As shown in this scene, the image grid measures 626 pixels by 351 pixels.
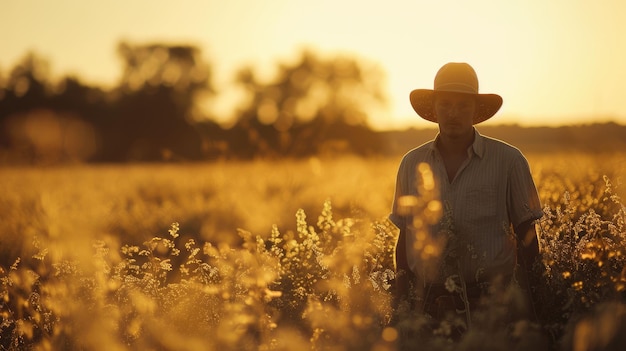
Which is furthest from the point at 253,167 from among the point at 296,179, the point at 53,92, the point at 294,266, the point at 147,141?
the point at 53,92

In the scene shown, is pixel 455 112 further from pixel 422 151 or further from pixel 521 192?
pixel 521 192

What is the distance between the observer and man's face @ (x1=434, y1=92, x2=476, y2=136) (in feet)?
16.1

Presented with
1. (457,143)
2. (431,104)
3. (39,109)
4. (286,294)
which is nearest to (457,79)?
(457,143)

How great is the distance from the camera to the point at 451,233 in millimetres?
4414

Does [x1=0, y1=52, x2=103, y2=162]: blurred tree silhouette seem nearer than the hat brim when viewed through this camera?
No

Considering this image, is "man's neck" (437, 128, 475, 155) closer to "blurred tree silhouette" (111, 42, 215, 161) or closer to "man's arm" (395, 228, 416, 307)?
"man's arm" (395, 228, 416, 307)

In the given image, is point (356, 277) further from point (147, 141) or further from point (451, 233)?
point (147, 141)

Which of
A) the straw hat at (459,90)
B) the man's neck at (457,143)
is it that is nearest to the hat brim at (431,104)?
the straw hat at (459,90)

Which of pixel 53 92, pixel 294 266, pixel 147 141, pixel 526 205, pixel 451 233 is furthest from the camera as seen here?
pixel 53 92

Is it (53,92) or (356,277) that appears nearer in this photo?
(356,277)

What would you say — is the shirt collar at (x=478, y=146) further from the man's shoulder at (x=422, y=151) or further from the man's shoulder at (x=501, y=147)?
the man's shoulder at (x=422, y=151)

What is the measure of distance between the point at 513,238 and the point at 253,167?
16.9 m

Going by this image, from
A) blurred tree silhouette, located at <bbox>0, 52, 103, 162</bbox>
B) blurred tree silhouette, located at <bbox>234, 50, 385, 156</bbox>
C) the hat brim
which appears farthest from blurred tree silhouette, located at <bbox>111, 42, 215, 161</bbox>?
the hat brim

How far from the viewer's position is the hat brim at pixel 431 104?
5.10m
